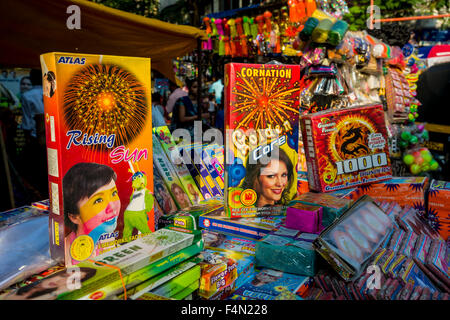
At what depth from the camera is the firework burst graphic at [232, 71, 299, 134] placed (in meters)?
1.98

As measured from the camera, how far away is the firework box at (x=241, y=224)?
1895 millimetres

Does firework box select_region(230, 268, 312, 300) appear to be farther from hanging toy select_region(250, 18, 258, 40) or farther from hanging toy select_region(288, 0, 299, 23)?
hanging toy select_region(250, 18, 258, 40)

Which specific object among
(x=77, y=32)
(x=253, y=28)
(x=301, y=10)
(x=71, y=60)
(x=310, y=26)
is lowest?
(x=71, y=60)

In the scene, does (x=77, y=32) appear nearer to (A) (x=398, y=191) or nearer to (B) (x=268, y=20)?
(A) (x=398, y=191)

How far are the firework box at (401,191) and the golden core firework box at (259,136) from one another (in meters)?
0.69

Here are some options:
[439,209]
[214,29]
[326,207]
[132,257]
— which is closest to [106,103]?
[132,257]

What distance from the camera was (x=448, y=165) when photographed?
568 cm

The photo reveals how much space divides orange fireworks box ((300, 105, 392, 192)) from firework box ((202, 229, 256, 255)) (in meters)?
0.75

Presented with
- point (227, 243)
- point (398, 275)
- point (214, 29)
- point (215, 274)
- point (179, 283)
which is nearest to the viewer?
point (179, 283)

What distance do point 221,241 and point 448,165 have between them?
203 inches

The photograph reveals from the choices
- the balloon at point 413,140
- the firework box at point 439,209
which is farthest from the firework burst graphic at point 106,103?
the balloon at point 413,140

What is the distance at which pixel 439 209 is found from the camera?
91.0 inches

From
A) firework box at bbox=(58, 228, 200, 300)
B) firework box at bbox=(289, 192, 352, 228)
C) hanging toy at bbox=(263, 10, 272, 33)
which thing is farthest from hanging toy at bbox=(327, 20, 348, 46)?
hanging toy at bbox=(263, 10, 272, 33)

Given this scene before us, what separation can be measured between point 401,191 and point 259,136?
1090 millimetres
